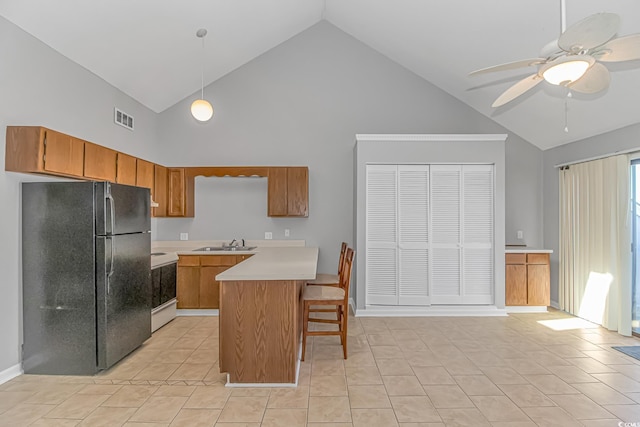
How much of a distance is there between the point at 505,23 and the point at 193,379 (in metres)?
4.27

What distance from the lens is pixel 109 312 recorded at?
2.96 meters

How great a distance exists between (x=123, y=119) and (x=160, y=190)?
3.25ft

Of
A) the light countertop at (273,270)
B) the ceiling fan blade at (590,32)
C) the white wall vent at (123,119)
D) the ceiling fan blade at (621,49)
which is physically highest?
the white wall vent at (123,119)

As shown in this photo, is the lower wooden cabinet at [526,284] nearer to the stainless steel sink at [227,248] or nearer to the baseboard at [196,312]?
the stainless steel sink at [227,248]

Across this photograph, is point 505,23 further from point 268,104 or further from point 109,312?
point 109,312

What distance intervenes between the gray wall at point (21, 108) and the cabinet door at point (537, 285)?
5644 mm

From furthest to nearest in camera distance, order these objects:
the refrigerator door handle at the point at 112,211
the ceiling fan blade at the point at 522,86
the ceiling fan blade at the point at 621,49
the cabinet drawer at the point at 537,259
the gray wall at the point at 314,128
A: the gray wall at the point at 314,128, the cabinet drawer at the point at 537,259, the refrigerator door handle at the point at 112,211, the ceiling fan blade at the point at 522,86, the ceiling fan blade at the point at 621,49

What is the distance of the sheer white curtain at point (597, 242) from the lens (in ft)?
12.8

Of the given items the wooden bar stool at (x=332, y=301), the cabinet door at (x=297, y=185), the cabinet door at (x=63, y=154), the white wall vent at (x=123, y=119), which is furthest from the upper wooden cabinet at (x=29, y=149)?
the cabinet door at (x=297, y=185)

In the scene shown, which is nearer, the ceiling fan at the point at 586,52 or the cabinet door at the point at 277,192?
the ceiling fan at the point at 586,52

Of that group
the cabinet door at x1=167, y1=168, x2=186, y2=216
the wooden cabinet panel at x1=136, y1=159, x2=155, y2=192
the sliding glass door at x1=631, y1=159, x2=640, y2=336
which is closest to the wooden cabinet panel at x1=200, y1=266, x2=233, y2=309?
the cabinet door at x1=167, y1=168, x2=186, y2=216

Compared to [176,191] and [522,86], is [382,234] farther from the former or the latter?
[176,191]

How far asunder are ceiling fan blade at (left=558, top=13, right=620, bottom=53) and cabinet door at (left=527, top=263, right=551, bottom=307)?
3687 millimetres

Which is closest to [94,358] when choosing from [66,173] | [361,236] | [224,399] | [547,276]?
[224,399]
